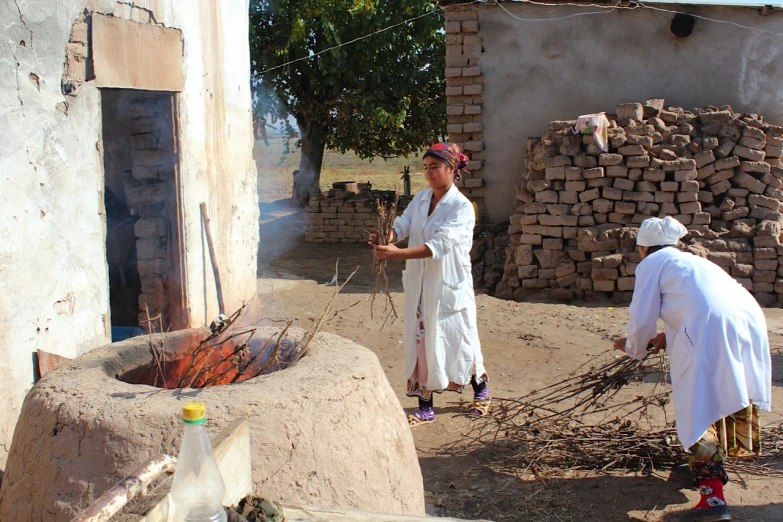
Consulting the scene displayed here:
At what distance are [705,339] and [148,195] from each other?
414 centimetres

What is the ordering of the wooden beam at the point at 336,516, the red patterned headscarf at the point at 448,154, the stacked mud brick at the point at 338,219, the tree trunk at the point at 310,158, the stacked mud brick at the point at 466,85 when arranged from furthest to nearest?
the tree trunk at the point at 310,158 → the stacked mud brick at the point at 338,219 → the stacked mud brick at the point at 466,85 → the red patterned headscarf at the point at 448,154 → the wooden beam at the point at 336,516

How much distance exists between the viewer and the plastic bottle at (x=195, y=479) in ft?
5.57

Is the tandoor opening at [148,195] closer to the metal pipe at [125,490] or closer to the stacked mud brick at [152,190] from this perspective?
the stacked mud brick at [152,190]

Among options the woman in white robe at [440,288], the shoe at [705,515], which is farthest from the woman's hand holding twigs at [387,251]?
the shoe at [705,515]

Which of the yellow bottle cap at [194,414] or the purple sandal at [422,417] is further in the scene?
the purple sandal at [422,417]

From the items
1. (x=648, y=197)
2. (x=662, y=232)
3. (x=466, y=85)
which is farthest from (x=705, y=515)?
(x=466, y=85)

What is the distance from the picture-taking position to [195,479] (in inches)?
67.4

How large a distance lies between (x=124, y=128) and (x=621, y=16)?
5664mm

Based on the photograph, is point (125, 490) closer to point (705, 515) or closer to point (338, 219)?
point (705, 515)

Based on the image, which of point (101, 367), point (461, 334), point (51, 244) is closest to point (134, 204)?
point (51, 244)

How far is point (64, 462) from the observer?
240 centimetres

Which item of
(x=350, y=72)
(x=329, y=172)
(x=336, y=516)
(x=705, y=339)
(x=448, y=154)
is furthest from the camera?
(x=329, y=172)

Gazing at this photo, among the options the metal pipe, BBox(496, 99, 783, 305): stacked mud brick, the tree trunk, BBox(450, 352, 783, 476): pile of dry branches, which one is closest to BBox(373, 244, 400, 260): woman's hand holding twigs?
BBox(450, 352, 783, 476): pile of dry branches

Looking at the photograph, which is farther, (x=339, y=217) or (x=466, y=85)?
(x=339, y=217)
